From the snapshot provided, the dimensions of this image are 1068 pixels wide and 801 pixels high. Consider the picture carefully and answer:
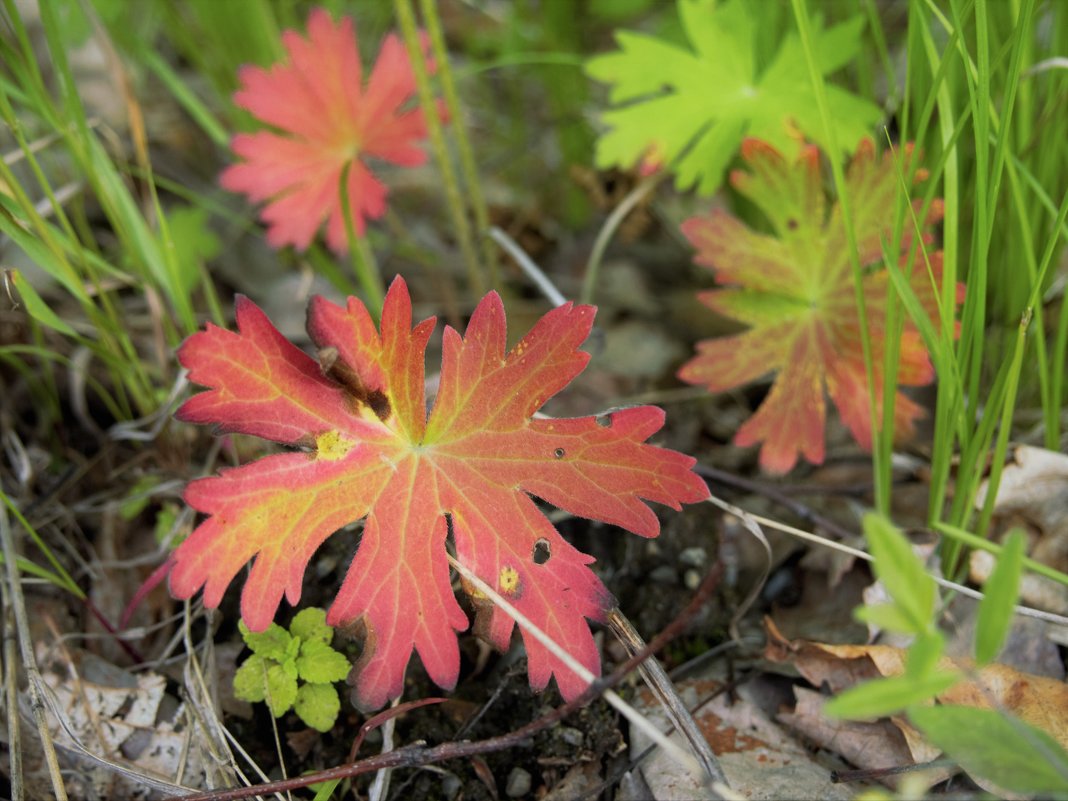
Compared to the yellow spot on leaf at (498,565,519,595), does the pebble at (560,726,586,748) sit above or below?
below

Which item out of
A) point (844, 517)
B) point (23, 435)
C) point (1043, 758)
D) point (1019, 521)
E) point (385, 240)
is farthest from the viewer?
point (385, 240)

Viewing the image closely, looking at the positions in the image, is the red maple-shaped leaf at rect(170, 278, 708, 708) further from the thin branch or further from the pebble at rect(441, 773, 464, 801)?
the pebble at rect(441, 773, 464, 801)

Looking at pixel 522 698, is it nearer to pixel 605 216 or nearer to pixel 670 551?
pixel 670 551

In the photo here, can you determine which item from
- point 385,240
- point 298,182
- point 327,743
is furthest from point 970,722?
point 385,240

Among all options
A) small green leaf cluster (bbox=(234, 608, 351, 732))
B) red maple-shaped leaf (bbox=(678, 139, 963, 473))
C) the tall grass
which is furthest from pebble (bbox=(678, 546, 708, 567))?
small green leaf cluster (bbox=(234, 608, 351, 732))

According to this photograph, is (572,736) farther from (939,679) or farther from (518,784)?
(939,679)
